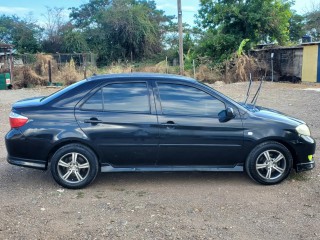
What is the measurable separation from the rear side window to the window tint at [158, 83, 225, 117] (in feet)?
0.86

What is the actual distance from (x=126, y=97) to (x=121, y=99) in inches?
3.0

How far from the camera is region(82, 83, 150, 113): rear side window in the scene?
17.3 ft

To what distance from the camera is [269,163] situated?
5359mm

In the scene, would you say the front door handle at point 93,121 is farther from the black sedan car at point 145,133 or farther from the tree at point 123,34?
the tree at point 123,34

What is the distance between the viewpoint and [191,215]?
4402 mm

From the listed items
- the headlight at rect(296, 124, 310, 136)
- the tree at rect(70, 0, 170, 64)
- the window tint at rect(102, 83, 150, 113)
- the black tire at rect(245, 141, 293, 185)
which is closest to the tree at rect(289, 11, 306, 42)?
the tree at rect(70, 0, 170, 64)

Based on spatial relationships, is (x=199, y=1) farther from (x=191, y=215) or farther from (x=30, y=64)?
(x=191, y=215)

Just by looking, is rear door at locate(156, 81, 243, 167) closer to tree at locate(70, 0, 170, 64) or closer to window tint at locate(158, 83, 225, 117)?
window tint at locate(158, 83, 225, 117)

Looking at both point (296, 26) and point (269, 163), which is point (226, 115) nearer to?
point (269, 163)

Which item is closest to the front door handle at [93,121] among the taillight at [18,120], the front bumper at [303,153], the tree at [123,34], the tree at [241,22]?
the taillight at [18,120]

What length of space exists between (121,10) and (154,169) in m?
39.1

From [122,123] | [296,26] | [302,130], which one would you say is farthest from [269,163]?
[296,26]

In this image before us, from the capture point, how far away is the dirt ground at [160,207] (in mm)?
3996

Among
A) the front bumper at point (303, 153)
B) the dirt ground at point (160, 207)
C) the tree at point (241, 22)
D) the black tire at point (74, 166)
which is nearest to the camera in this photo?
the dirt ground at point (160, 207)
